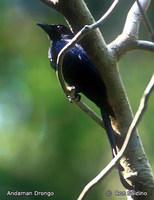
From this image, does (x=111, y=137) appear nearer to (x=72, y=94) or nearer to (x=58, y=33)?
(x=72, y=94)

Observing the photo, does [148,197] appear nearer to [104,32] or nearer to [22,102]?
[22,102]

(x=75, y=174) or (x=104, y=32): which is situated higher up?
(x=104, y=32)

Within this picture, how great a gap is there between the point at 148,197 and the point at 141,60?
1.97 m

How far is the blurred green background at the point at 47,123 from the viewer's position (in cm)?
345

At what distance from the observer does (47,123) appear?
3848mm

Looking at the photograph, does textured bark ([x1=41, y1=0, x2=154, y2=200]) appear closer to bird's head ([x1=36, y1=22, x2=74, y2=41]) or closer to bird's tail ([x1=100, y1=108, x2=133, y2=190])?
bird's tail ([x1=100, y1=108, x2=133, y2=190])

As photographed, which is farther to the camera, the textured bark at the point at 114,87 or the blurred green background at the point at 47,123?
the blurred green background at the point at 47,123

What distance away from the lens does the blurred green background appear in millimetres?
3451

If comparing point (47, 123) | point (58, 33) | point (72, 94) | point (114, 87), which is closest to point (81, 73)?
point (72, 94)

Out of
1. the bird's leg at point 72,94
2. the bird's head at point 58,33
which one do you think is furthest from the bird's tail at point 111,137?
the bird's head at point 58,33

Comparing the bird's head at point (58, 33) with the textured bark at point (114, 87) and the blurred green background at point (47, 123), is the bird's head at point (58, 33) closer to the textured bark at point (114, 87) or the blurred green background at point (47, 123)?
the blurred green background at point (47, 123)

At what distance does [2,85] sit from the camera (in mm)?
4191

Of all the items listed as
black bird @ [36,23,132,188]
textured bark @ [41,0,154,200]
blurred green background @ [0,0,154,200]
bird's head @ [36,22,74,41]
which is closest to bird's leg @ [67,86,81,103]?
black bird @ [36,23,132,188]

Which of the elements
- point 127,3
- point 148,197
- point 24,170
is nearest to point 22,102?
point 24,170
